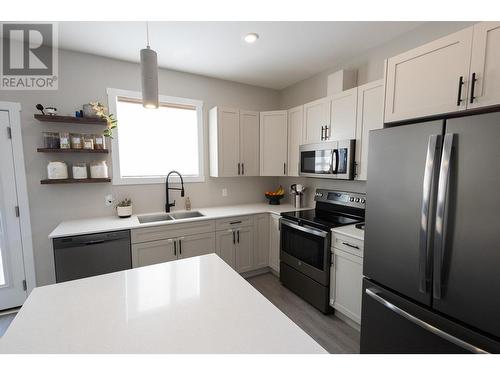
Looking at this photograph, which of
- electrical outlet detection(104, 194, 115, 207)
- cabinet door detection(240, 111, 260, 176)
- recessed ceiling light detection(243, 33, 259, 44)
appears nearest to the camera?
recessed ceiling light detection(243, 33, 259, 44)

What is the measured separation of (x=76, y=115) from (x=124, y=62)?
83cm

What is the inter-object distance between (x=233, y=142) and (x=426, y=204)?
231 cm

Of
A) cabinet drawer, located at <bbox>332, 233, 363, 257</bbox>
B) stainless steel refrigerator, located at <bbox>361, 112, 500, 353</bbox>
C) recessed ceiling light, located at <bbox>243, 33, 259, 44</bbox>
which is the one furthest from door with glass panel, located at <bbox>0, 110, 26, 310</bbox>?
stainless steel refrigerator, located at <bbox>361, 112, 500, 353</bbox>

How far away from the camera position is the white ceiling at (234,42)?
2021 mm

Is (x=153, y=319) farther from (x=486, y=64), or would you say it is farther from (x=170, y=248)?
(x=486, y=64)

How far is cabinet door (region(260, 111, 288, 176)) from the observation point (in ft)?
10.5

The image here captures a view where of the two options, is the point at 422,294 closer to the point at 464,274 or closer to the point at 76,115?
the point at 464,274

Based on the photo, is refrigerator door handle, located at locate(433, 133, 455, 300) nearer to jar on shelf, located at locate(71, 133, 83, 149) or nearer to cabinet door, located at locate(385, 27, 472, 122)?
cabinet door, located at locate(385, 27, 472, 122)

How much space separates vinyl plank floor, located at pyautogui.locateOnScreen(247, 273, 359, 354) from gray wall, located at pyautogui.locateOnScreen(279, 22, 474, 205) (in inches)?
51.0

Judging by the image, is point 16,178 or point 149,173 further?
point 149,173

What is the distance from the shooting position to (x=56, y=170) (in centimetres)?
229

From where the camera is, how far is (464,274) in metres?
1.16

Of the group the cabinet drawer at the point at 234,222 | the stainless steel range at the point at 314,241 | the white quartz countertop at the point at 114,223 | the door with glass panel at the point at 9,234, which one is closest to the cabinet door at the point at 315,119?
the stainless steel range at the point at 314,241

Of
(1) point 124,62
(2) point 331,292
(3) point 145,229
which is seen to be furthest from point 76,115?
(2) point 331,292
